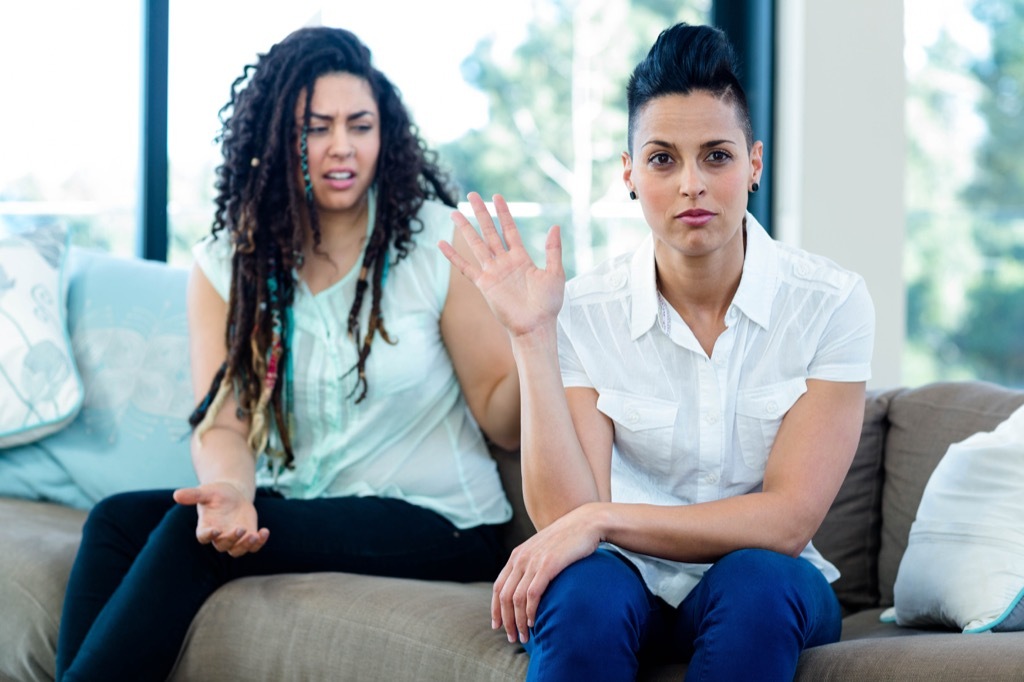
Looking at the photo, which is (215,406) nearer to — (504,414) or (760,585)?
(504,414)

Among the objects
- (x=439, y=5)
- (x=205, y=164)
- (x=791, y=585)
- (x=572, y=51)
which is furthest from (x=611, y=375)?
(x=572, y=51)

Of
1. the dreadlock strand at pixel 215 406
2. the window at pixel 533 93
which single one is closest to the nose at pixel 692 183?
the dreadlock strand at pixel 215 406

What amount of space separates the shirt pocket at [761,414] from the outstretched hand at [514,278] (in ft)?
0.97

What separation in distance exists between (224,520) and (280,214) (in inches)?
23.7

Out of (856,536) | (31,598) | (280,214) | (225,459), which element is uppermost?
(280,214)

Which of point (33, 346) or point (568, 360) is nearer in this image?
point (568, 360)

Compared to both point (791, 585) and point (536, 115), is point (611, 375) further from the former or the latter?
point (536, 115)

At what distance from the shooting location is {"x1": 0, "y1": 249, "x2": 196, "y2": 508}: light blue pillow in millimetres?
2514

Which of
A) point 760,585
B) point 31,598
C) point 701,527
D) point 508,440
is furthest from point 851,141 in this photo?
point 31,598

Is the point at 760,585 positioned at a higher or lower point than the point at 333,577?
higher

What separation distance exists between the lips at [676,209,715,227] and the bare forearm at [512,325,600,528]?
23cm

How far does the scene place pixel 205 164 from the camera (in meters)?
3.34

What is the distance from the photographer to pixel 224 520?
1.89 meters

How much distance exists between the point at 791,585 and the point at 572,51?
293 centimetres
